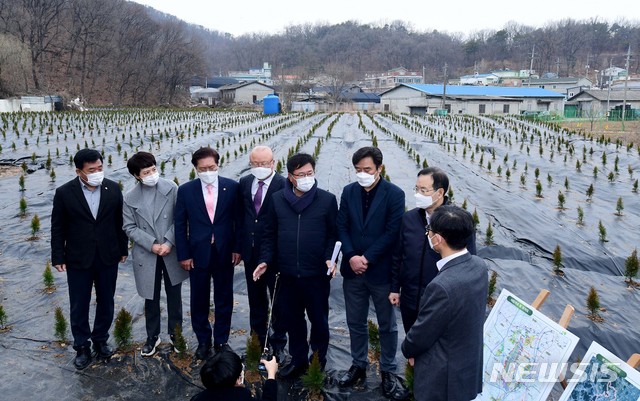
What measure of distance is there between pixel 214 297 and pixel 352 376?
1160mm

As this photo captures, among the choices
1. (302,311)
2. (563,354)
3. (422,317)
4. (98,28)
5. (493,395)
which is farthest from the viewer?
(98,28)

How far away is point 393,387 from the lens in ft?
9.98

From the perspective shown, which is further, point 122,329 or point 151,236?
point 122,329

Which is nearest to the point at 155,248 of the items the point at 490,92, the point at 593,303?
the point at 593,303

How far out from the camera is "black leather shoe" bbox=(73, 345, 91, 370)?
129 inches

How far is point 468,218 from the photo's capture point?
2148mm

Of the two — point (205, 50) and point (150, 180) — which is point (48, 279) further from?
point (205, 50)

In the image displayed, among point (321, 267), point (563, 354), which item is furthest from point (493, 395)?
point (321, 267)

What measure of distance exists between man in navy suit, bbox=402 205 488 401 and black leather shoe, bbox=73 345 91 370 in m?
2.40

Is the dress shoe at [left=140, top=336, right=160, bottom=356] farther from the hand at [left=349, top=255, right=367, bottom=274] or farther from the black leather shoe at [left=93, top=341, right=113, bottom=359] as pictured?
the hand at [left=349, top=255, right=367, bottom=274]

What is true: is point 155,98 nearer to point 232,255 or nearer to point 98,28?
point 98,28

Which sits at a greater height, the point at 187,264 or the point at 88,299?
the point at 187,264

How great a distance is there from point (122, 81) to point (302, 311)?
57423 millimetres

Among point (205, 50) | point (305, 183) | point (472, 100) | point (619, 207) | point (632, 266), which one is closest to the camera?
point (305, 183)
